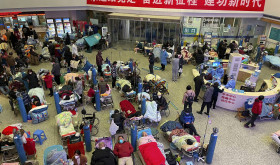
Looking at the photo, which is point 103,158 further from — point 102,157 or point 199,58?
point 199,58

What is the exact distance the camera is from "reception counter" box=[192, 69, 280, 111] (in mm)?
10023

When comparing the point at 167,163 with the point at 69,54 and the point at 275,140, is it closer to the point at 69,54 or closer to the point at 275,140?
the point at 275,140

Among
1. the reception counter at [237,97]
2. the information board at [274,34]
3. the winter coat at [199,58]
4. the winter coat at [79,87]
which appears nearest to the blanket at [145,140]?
the winter coat at [79,87]

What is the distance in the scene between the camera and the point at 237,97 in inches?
397

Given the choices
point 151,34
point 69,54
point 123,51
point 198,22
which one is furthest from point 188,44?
point 69,54

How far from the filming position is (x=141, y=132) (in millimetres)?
7930

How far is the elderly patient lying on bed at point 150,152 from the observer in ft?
21.8

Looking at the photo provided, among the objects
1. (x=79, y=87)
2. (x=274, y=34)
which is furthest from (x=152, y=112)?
(x=274, y=34)

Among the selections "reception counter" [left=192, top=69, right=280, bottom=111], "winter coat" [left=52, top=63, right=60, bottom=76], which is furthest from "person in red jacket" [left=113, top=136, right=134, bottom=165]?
"winter coat" [left=52, top=63, right=60, bottom=76]

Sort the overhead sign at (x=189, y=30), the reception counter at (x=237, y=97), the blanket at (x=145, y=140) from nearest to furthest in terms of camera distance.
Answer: the blanket at (x=145, y=140)
the reception counter at (x=237, y=97)
the overhead sign at (x=189, y=30)

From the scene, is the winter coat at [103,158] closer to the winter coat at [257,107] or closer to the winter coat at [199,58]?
the winter coat at [257,107]

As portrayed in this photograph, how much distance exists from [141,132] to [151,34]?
38.6 feet

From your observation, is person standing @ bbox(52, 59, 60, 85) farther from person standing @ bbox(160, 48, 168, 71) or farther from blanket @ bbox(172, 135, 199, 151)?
blanket @ bbox(172, 135, 199, 151)

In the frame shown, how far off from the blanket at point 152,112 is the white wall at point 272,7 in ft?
39.5
